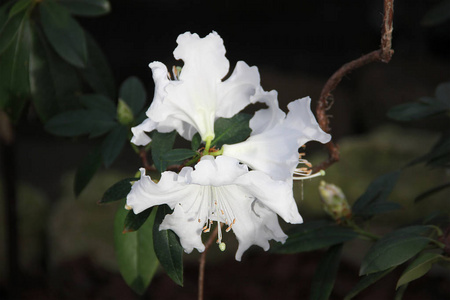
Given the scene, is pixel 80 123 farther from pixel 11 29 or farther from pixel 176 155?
pixel 176 155

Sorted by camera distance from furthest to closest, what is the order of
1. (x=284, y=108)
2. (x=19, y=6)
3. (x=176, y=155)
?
(x=284, y=108) → (x=19, y=6) → (x=176, y=155)

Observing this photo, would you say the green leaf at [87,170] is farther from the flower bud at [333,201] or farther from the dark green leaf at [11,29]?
the flower bud at [333,201]

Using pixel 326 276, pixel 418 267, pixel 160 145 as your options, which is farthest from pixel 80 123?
pixel 418 267

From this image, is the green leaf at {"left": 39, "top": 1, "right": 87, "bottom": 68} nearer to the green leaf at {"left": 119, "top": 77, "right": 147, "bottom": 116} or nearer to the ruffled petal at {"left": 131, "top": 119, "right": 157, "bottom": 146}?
the green leaf at {"left": 119, "top": 77, "right": 147, "bottom": 116}

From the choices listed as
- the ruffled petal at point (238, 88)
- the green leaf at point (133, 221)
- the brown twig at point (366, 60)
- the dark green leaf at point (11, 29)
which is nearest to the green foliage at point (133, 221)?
the green leaf at point (133, 221)

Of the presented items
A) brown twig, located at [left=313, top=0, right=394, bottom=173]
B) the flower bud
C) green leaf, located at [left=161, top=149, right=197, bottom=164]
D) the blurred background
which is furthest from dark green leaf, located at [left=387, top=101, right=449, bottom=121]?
the blurred background

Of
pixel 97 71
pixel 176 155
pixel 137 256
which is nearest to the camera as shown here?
pixel 176 155
